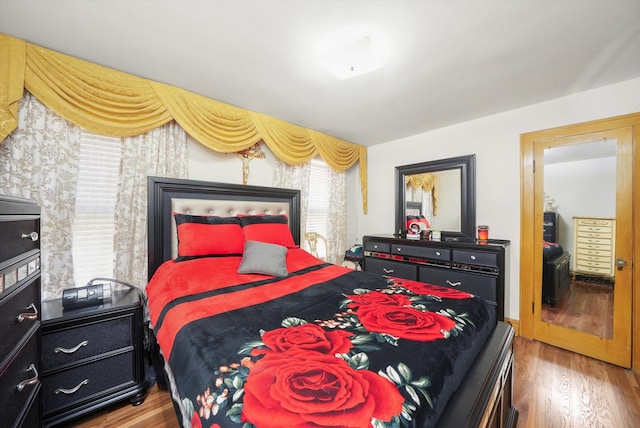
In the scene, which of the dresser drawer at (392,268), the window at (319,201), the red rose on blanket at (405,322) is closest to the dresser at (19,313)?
the red rose on blanket at (405,322)

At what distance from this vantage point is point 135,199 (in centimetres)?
200

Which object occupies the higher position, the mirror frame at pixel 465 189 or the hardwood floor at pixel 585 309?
the mirror frame at pixel 465 189

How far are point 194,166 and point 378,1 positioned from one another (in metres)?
2.05

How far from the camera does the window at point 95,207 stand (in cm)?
181

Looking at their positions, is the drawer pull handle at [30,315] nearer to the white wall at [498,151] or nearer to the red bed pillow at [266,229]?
the red bed pillow at [266,229]

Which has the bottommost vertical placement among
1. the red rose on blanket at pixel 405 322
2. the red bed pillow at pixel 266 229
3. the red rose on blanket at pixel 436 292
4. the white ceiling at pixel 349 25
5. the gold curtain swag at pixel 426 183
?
the red rose on blanket at pixel 436 292

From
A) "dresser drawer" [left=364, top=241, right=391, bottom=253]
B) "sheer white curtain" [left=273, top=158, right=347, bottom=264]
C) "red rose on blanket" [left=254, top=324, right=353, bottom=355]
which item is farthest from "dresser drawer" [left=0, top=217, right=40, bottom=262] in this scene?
"dresser drawer" [left=364, top=241, right=391, bottom=253]

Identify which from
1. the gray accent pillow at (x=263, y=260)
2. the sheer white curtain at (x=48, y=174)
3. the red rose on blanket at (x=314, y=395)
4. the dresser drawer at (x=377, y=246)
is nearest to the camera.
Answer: the red rose on blanket at (x=314, y=395)

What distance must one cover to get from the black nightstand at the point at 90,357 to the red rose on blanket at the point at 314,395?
1341mm

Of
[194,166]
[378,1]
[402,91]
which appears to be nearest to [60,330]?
[194,166]

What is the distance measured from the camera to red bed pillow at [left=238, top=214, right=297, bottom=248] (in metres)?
2.22

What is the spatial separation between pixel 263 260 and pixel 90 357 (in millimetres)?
1140

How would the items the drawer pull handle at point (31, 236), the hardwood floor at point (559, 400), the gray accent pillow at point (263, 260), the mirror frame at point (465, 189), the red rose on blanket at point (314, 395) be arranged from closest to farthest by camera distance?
1. the red rose on blanket at point (314, 395)
2. the drawer pull handle at point (31, 236)
3. the hardwood floor at point (559, 400)
4. the gray accent pillow at point (263, 260)
5. the mirror frame at point (465, 189)

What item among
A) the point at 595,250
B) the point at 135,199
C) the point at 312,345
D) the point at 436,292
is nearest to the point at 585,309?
the point at 595,250
